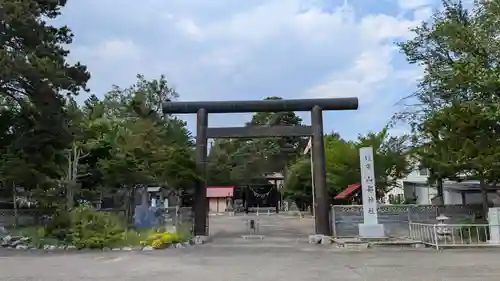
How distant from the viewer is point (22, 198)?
78.6ft

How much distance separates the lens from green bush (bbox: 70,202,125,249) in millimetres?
16456

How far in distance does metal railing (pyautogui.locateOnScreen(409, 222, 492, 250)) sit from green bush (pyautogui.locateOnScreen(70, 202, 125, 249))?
10.5 m

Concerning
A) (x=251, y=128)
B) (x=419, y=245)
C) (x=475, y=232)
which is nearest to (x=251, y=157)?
(x=251, y=128)

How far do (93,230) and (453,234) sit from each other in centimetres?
1245

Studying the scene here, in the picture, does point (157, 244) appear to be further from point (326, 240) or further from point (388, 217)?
point (388, 217)

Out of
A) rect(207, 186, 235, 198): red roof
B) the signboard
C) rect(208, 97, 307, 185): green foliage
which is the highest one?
rect(208, 97, 307, 185): green foliage

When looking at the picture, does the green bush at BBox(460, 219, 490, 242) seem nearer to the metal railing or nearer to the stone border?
the metal railing

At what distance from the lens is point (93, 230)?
16922 mm

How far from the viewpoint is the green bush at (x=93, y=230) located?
1646 cm

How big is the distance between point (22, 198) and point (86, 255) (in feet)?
36.7

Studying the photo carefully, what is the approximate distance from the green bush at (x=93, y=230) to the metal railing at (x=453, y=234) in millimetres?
10485

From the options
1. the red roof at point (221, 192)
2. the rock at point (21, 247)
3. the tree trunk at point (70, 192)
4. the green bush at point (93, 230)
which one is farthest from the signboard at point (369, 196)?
the red roof at point (221, 192)

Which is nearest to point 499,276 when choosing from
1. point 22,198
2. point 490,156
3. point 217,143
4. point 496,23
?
point 490,156

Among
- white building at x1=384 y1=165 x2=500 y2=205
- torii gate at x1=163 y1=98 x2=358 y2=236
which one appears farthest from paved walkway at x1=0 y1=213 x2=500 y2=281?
white building at x1=384 y1=165 x2=500 y2=205
